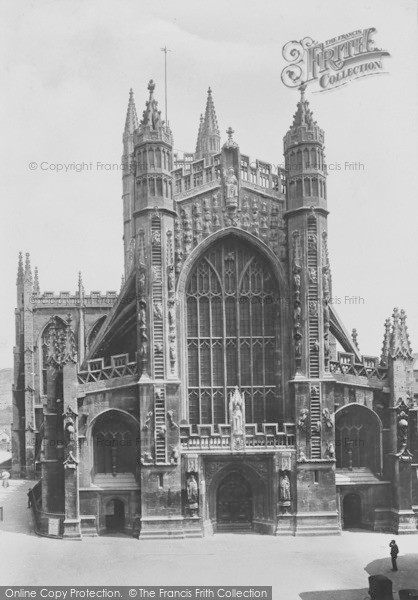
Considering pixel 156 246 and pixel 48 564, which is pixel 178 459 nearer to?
pixel 48 564

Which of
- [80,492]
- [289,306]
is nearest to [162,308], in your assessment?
[289,306]

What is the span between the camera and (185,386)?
37.9 meters

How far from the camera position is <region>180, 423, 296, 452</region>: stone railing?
36.4 metres

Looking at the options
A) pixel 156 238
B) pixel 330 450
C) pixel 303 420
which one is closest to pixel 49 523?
pixel 303 420

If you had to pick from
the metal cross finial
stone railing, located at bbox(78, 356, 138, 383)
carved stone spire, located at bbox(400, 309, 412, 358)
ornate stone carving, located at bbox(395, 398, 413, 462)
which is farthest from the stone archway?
the metal cross finial

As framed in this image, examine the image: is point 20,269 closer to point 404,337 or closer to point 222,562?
point 404,337

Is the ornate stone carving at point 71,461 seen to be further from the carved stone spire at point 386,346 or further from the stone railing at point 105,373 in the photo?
the carved stone spire at point 386,346

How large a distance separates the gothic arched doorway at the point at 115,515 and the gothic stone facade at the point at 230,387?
0.25ft

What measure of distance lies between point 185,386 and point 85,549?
9026 mm

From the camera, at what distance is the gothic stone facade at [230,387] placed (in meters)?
36.3

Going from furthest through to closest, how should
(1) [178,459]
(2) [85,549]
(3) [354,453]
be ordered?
(3) [354,453], (1) [178,459], (2) [85,549]

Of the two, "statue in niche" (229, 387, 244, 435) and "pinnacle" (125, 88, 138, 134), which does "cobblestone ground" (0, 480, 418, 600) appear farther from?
"pinnacle" (125, 88, 138, 134)

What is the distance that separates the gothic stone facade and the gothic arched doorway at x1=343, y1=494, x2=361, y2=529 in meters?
0.08

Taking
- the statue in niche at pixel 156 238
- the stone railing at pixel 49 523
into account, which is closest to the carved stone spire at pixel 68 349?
the statue in niche at pixel 156 238
